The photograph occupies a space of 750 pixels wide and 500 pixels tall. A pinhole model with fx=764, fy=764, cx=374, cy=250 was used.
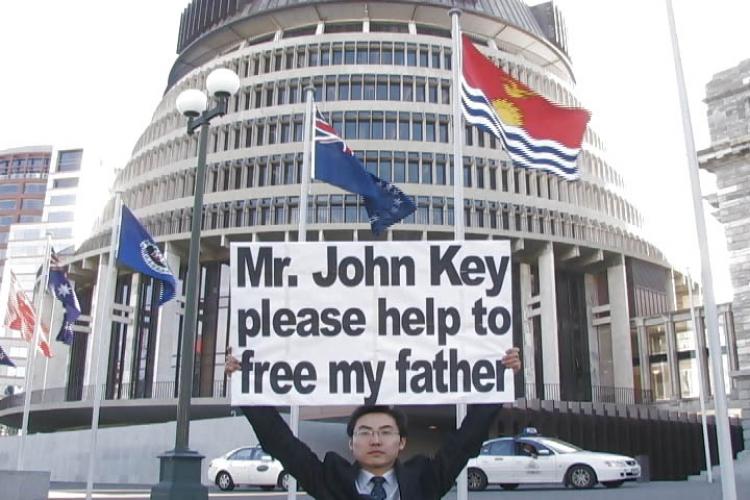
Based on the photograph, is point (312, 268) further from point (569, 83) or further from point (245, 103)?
point (569, 83)

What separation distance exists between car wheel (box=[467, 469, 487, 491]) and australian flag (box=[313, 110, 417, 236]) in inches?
385

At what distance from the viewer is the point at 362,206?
47.0 metres

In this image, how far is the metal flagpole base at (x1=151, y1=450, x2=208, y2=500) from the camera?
12.5 metres

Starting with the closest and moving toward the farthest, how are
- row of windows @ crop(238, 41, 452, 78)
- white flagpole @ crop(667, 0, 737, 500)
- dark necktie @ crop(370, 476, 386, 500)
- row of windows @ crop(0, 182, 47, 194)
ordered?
dark necktie @ crop(370, 476, 386, 500) → white flagpole @ crop(667, 0, 737, 500) → row of windows @ crop(238, 41, 452, 78) → row of windows @ crop(0, 182, 47, 194)

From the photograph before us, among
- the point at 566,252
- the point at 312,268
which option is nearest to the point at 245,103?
the point at 566,252

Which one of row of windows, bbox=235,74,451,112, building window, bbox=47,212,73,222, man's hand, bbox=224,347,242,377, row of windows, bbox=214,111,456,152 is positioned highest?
building window, bbox=47,212,73,222

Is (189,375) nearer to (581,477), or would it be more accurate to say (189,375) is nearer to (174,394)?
(581,477)

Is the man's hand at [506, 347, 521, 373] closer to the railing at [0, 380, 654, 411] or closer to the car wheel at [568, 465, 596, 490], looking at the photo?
the car wheel at [568, 465, 596, 490]

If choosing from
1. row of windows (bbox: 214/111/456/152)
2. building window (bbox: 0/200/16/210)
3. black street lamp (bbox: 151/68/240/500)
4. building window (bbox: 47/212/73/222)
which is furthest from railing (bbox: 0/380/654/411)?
building window (bbox: 0/200/16/210)

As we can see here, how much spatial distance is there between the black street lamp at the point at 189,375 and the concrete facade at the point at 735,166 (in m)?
33.2

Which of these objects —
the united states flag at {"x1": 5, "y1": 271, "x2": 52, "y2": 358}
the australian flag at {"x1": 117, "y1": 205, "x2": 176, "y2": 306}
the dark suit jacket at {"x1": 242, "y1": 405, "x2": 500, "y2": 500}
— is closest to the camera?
the dark suit jacket at {"x1": 242, "y1": 405, "x2": 500, "y2": 500}

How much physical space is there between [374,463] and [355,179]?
1159 centimetres

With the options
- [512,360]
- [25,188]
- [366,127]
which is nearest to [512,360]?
[512,360]

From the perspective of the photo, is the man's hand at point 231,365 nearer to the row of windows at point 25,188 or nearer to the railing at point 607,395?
the railing at point 607,395
